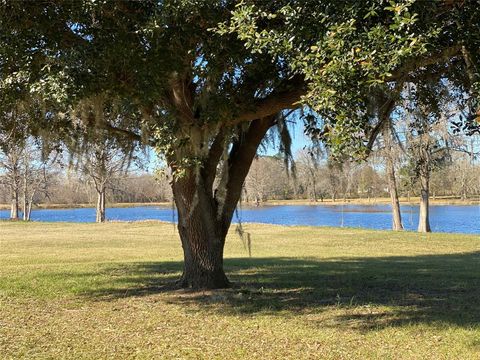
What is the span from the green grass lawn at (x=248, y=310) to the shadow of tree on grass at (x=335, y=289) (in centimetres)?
2

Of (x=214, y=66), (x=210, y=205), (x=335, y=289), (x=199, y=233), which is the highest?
(x=214, y=66)

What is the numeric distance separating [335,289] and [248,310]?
89.9 inches

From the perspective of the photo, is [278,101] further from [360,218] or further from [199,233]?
[360,218]

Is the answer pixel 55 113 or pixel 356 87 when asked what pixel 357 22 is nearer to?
pixel 356 87

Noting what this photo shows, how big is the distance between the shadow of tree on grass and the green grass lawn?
2 centimetres

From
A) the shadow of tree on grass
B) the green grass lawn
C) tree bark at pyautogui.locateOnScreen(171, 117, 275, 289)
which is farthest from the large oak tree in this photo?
the green grass lawn

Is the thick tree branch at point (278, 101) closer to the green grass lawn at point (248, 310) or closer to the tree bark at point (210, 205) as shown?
the tree bark at point (210, 205)

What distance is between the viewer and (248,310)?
649 centimetres

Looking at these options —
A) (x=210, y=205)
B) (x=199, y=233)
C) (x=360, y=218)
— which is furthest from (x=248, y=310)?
(x=360, y=218)

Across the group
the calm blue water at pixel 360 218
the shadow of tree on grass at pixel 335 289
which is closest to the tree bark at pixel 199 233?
the shadow of tree on grass at pixel 335 289

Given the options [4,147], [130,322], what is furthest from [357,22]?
[4,147]

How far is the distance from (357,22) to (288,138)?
4949 millimetres

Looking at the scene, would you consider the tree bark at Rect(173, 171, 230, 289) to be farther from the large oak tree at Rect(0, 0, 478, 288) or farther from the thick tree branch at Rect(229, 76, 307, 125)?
the thick tree branch at Rect(229, 76, 307, 125)

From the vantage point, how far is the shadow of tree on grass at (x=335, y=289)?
648 centimetres
